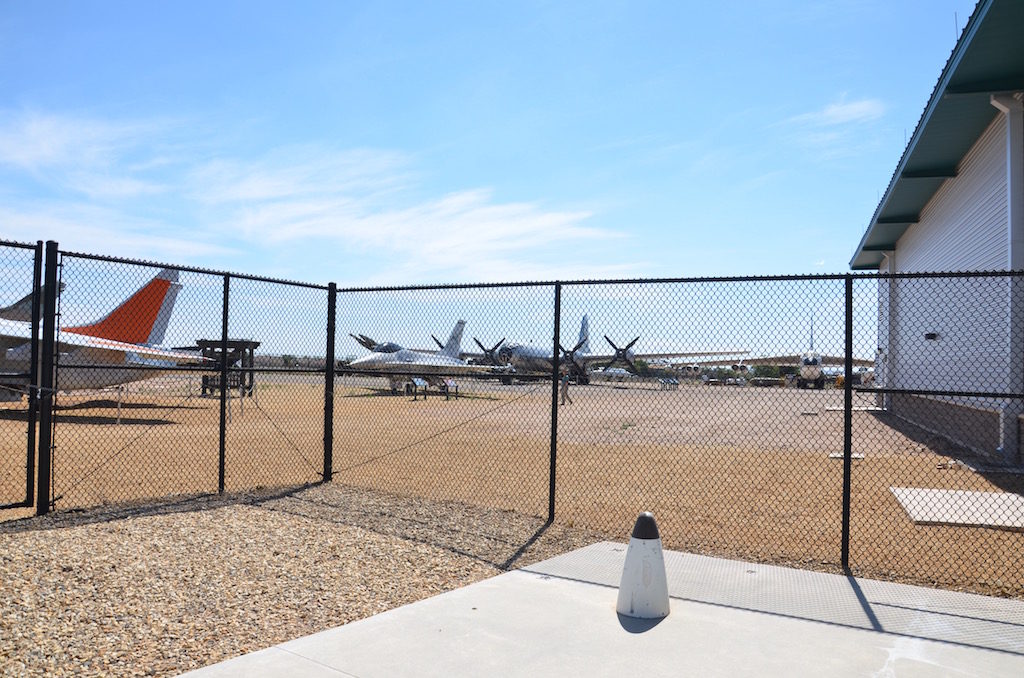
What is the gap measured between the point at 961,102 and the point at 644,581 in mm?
11973

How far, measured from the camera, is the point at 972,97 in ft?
40.5

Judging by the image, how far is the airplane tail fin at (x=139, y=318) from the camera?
27.8 metres

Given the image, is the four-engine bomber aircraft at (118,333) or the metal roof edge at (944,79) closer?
the metal roof edge at (944,79)

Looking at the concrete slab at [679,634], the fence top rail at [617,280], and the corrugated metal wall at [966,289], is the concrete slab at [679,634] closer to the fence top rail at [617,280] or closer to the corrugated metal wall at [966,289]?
the fence top rail at [617,280]

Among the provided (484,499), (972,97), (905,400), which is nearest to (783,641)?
(484,499)

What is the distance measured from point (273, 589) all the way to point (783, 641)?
3341mm

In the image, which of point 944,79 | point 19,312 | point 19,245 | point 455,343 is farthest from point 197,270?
point 455,343

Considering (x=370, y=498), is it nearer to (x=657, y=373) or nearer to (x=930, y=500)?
(x=657, y=373)

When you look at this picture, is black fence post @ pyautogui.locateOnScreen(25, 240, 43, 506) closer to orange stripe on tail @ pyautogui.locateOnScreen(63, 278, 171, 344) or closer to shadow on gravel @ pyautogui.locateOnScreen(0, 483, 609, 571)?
shadow on gravel @ pyautogui.locateOnScreen(0, 483, 609, 571)

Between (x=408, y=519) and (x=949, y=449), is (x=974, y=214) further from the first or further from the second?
(x=408, y=519)

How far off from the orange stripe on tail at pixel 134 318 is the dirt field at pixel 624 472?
7.69 m

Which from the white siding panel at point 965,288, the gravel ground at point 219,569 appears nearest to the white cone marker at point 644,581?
the gravel ground at point 219,569

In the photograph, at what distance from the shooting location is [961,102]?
12641 millimetres

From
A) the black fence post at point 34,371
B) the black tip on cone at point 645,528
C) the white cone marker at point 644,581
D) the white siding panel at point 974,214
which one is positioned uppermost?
the white siding panel at point 974,214
